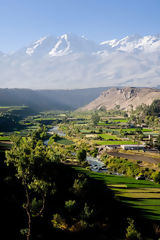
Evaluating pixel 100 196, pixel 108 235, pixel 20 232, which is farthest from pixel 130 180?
pixel 20 232

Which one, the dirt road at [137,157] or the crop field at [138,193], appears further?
the dirt road at [137,157]

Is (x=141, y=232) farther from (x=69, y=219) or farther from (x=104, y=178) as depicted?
(x=104, y=178)

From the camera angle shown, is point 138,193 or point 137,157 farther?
point 137,157

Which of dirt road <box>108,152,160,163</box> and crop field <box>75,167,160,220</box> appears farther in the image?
dirt road <box>108,152,160,163</box>

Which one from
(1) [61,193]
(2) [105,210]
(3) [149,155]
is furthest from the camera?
(3) [149,155]

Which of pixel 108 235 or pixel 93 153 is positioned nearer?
pixel 108 235

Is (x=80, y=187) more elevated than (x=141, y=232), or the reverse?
(x=80, y=187)

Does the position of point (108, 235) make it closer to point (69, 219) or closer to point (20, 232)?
point (69, 219)

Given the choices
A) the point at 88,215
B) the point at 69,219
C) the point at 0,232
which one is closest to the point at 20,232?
the point at 0,232

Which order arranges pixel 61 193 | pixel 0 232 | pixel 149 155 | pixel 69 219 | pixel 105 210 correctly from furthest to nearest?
pixel 149 155 → pixel 61 193 → pixel 105 210 → pixel 69 219 → pixel 0 232
